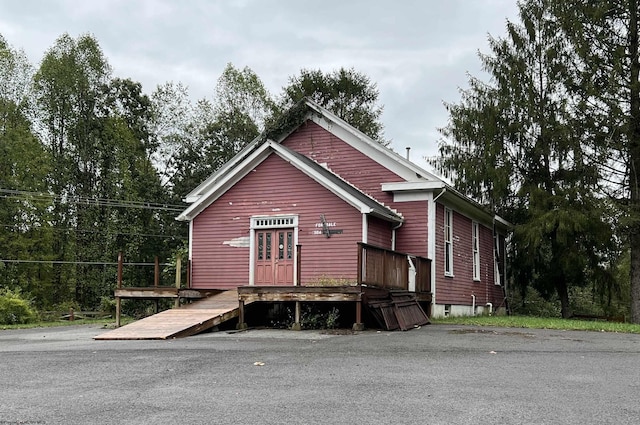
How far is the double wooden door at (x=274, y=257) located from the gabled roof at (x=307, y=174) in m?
Result: 1.70

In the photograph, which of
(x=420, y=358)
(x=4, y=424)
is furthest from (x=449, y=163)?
(x=4, y=424)

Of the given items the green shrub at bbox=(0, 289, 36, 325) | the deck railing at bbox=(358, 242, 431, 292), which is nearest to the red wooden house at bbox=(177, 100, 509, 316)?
the deck railing at bbox=(358, 242, 431, 292)

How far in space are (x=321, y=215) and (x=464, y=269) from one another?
6.42m

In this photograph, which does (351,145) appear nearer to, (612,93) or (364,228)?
(364,228)

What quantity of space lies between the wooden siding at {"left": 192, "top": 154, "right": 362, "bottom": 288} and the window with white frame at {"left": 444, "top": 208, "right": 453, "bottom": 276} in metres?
4.12

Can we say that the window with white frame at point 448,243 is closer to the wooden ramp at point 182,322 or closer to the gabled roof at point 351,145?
the gabled roof at point 351,145

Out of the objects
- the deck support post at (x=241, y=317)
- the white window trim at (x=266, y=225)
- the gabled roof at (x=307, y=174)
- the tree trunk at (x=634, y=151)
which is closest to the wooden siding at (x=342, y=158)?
the gabled roof at (x=307, y=174)

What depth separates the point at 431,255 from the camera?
18500mm

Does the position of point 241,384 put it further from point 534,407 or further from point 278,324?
point 278,324

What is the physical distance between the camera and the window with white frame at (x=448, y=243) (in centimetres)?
1987

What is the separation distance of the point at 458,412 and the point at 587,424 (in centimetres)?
102

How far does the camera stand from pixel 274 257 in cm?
1803

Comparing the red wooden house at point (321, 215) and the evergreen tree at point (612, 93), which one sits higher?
the evergreen tree at point (612, 93)

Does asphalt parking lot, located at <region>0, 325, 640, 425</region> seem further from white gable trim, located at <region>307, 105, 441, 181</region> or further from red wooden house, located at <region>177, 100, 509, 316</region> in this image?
white gable trim, located at <region>307, 105, 441, 181</region>
